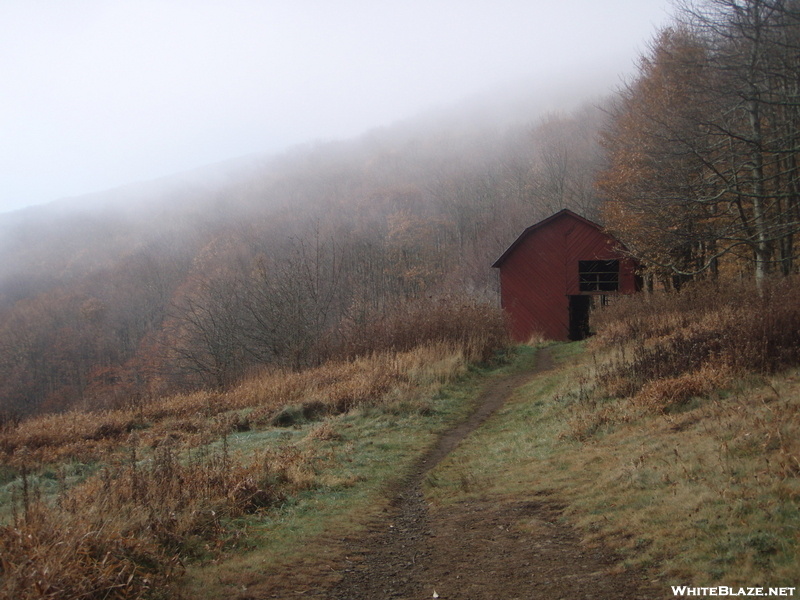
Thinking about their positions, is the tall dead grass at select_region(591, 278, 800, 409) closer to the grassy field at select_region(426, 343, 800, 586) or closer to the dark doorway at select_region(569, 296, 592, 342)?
the grassy field at select_region(426, 343, 800, 586)

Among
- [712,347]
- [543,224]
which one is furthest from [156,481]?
[543,224]

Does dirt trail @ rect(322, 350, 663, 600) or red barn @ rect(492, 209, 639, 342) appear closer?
dirt trail @ rect(322, 350, 663, 600)

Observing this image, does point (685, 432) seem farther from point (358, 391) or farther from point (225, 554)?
point (358, 391)

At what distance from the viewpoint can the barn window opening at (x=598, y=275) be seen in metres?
27.0

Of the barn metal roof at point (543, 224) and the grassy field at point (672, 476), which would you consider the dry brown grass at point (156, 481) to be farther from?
the barn metal roof at point (543, 224)

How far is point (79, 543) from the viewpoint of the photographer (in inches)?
162

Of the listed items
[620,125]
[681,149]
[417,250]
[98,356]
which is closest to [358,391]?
[681,149]

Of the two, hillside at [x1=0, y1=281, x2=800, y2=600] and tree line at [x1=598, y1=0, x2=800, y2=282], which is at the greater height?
tree line at [x1=598, y1=0, x2=800, y2=282]

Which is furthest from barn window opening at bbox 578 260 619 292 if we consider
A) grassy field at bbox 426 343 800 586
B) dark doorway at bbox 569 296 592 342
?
grassy field at bbox 426 343 800 586

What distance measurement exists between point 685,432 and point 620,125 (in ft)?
68.6

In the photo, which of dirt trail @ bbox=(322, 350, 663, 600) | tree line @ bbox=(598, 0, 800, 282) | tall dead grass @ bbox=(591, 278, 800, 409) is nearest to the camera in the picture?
dirt trail @ bbox=(322, 350, 663, 600)

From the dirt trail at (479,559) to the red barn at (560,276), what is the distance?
71.5 feet

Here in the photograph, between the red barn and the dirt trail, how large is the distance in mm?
21784

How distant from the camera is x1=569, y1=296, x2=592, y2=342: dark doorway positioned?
27531 mm
